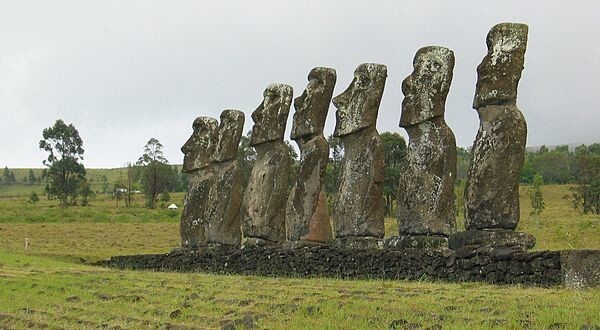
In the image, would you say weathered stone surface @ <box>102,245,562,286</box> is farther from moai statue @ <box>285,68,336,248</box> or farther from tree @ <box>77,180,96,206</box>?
tree @ <box>77,180,96,206</box>

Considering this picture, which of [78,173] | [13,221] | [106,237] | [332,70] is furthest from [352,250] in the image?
[78,173]

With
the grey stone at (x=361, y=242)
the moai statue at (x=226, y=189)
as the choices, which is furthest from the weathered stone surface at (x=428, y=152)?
the moai statue at (x=226, y=189)

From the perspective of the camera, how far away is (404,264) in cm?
1588

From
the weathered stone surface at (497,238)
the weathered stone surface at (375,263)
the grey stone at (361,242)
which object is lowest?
the weathered stone surface at (375,263)

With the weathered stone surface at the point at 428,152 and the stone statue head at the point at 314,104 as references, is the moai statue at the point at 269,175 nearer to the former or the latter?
the stone statue head at the point at 314,104

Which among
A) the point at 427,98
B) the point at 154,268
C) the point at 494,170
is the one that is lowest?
the point at 154,268

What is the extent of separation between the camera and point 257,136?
862 inches

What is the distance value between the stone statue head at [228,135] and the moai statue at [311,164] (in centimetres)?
315

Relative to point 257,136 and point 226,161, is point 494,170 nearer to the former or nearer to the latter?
point 257,136

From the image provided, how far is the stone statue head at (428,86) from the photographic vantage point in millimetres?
17094

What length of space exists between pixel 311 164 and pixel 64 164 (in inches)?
2625

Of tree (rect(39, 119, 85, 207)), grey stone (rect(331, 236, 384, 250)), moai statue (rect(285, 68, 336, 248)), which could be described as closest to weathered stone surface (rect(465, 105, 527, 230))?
grey stone (rect(331, 236, 384, 250))

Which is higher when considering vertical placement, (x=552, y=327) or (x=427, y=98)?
(x=427, y=98)

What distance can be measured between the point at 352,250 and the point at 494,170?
368 cm
